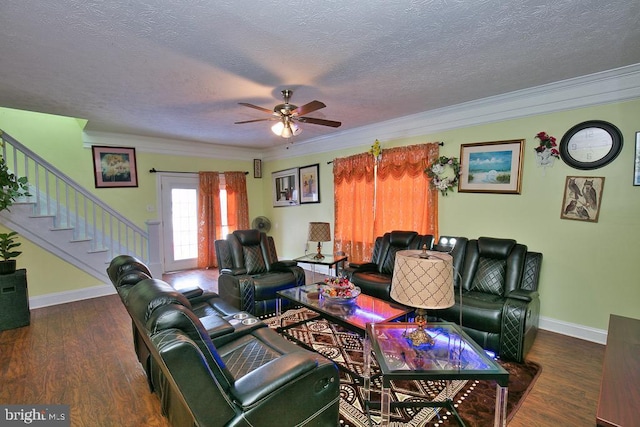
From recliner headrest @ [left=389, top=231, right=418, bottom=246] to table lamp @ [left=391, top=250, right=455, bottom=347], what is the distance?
236cm

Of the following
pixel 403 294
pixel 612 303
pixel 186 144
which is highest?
pixel 186 144

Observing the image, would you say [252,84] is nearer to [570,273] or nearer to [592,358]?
[570,273]

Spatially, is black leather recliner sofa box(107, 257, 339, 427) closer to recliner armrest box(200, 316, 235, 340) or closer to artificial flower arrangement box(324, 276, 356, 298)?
recliner armrest box(200, 316, 235, 340)

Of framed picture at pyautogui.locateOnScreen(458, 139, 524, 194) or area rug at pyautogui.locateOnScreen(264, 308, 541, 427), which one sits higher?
framed picture at pyautogui.locateOnScreen(458, 139, 524, 194)

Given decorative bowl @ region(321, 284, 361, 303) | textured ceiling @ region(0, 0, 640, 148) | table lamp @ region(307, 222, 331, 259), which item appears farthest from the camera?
table lamp @ region(307, 222, 331, 259)

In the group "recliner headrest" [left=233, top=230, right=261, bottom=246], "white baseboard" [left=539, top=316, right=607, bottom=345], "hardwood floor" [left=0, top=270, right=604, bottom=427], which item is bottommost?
"hardwood floor" [left=0, top=270, right=604, bottom=427]

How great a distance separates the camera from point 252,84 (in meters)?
2.97

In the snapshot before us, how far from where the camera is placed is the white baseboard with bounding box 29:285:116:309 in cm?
397

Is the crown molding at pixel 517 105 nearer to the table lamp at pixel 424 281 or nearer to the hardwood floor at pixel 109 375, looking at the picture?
the hardwood floor at pixel 109 375

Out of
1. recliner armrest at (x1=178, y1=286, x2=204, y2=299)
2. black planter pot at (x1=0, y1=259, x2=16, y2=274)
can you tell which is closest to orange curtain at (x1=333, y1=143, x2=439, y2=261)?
recliner armrest at (x1=178, y1=286, x2=204, y2=299)

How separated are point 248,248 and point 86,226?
2.62 metres

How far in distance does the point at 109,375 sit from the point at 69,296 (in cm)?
261

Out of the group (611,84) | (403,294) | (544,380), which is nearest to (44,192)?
(403,294)

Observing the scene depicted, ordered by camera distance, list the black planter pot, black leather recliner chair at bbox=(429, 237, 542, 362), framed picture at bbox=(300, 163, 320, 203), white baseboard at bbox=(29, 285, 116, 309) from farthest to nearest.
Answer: framed picture at bbox=(300, 163, 320, 203) → white baseboard at bbox=(29, 285, 116, 309) → the black planter pot → black leather recliner chair at bbox=(429, 237, 542, 362)
